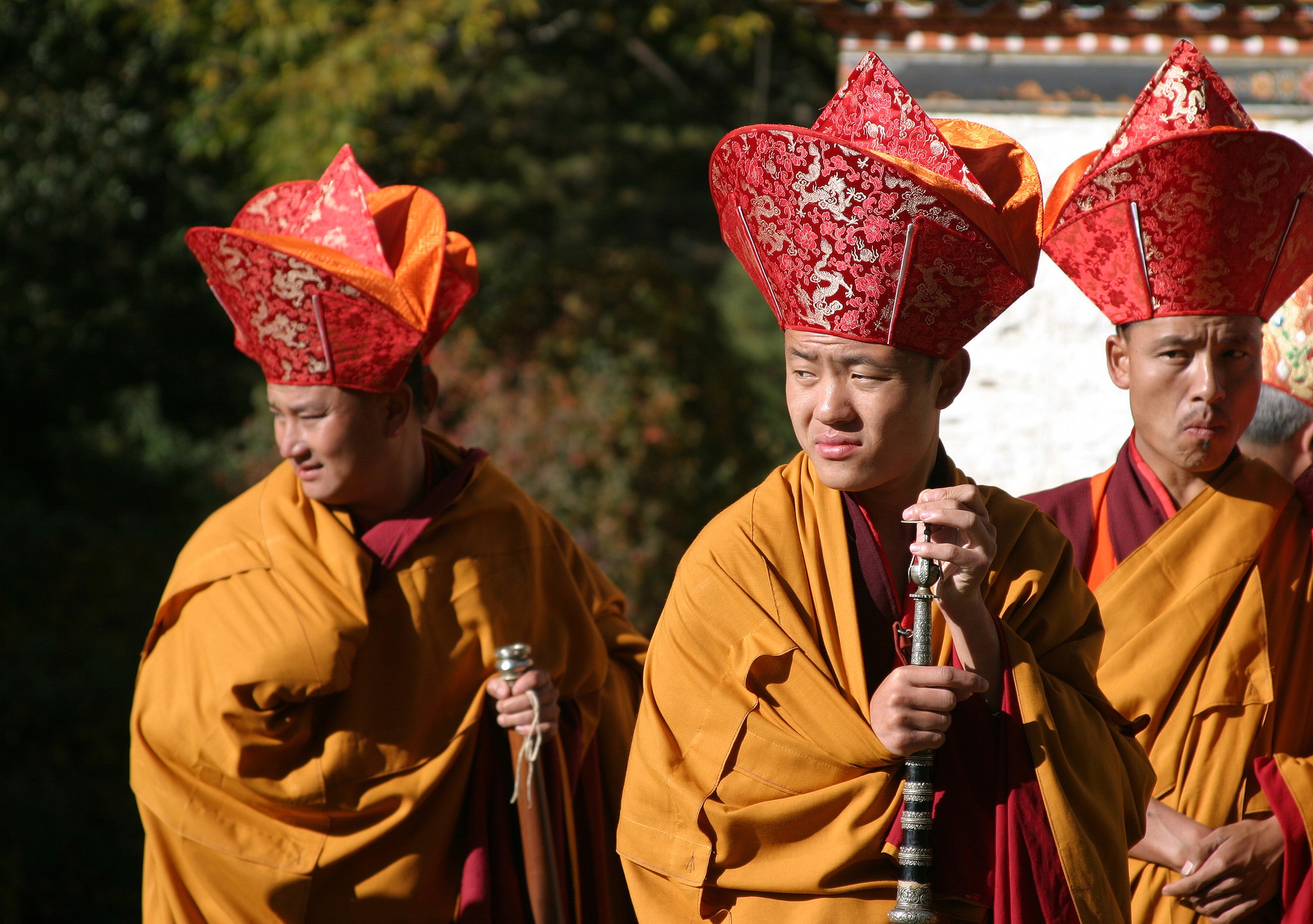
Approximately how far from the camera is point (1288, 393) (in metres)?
3.07

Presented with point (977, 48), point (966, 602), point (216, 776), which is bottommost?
point (216, 776)

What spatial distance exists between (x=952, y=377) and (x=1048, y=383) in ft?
10.5

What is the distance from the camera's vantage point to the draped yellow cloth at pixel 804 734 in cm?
209

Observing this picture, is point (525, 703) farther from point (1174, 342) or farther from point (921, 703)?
point (1174, 342)

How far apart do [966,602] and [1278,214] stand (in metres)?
1.02

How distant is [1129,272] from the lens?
261cm

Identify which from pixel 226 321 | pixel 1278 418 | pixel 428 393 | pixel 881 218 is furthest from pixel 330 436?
pixel 226 321

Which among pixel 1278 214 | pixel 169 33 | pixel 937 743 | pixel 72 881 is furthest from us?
pixel 169 33

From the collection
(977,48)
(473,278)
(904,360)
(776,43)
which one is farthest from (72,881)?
(776,43)

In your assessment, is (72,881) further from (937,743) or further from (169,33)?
(937,743)

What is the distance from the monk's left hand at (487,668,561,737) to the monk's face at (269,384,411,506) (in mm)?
527

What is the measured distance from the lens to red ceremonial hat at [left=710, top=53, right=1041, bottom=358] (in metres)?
2.01

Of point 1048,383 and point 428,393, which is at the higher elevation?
point 428,393

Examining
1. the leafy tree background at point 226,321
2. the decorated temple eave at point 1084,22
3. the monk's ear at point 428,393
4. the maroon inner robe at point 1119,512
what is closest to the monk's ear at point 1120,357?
the maroon inner robe at point 1119,512
